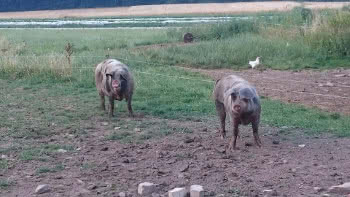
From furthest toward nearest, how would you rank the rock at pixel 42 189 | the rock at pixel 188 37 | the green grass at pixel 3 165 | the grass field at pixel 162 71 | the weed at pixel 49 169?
the rock at pixel 188 37 < the grass field at pixel 162 71 < the green grass at pixel 3 165 < the weed at pixel 49 169 < the rock at pixel 42 189

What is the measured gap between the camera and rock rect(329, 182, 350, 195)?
7.75m

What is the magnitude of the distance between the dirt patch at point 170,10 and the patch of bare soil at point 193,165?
4068cm

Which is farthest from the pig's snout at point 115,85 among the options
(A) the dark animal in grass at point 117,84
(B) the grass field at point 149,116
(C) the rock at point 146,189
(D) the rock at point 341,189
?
(D) the rock at point 341,189

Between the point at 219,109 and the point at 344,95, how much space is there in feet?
15.5

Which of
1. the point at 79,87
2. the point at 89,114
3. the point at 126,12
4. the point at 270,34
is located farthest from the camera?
the point at 126,12

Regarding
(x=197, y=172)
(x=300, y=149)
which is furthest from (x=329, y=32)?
(x=197, y=172)

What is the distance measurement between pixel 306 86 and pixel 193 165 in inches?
299

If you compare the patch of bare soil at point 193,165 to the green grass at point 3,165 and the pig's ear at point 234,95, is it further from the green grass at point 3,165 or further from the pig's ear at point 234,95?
the pig's ear at point 234,95

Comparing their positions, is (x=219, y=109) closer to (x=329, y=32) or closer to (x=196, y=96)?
(x=196, y=96)

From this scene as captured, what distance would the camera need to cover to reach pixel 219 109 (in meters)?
11.2

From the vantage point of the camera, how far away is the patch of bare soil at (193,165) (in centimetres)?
823

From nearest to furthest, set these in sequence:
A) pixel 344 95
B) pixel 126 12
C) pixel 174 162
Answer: pixel 174 162 < pixel 344 95 < pixel 126 12

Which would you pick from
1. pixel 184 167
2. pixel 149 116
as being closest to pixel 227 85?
pixel 184 167

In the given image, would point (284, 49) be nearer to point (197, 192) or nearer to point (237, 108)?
point (237, 108)
